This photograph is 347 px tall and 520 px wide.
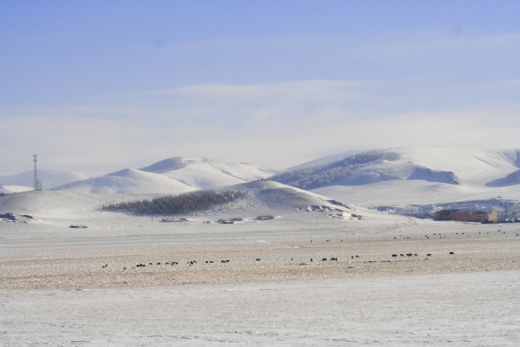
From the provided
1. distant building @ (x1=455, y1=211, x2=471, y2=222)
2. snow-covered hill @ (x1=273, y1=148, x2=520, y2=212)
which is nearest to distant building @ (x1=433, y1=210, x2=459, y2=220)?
distant building @ (x1=455, y1=211, x2=471, y2=222)

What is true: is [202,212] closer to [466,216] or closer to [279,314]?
[466,216]

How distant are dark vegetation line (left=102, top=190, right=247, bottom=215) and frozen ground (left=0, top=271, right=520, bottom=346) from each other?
5523 centimetres

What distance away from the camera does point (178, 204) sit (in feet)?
246

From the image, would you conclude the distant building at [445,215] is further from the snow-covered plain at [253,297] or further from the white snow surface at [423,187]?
the white snow surface at [423,187]

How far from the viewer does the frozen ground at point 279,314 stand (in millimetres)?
10500

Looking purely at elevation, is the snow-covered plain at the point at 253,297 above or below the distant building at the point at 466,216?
below

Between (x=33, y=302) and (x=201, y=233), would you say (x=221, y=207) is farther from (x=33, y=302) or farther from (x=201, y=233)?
(x=33, y=302)

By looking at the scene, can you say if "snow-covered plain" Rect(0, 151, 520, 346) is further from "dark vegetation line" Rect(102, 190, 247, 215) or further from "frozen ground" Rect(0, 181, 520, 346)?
"dark vegetation line" Rect(102, 190, 247, 215)

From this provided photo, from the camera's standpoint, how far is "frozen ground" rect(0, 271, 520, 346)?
34.4 feet

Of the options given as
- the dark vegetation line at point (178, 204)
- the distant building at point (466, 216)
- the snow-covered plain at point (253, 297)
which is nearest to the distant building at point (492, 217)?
the distant building at point (466, 216)

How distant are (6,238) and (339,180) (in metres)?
136

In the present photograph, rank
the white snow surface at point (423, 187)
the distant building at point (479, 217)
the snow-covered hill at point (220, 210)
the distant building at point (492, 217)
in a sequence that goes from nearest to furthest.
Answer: the snow-covered hill at point (220, 210)
the distant building at point (479, 217)
the distant building at point (492, 217)
the white snow surface at point (423, 187)

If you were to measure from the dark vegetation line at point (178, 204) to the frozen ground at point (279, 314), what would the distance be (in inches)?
2174

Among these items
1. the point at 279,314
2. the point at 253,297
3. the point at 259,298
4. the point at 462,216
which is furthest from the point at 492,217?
the point at 279,314
